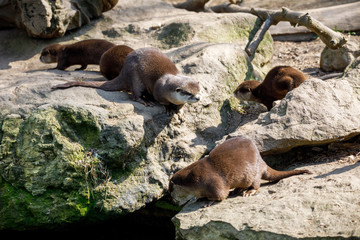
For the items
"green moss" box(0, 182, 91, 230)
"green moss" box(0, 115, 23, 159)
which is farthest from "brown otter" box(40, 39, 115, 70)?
"green moss" box(0, 182, 91, 230)

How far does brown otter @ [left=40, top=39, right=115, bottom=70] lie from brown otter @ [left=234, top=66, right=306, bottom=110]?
2.13 metres

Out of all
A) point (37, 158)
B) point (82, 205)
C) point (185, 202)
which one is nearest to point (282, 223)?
point (185, 202)

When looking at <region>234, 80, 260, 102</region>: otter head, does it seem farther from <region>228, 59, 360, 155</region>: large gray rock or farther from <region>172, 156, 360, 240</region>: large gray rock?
<region>172, 156, 360, 240</region>: large gray rock

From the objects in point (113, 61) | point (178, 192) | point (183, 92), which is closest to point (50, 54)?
point (113, 61)

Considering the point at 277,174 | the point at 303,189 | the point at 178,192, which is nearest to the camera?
the point at 303,189

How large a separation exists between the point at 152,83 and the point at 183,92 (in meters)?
0.47

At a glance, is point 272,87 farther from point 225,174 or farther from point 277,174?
point 225,174

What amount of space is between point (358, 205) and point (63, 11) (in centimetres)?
550

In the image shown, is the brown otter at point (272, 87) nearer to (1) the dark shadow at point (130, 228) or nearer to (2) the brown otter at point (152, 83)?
(2) the brown otter at point (152, 83)

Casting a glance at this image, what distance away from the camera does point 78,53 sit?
669 cm

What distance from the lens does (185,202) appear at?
4449 millimetres

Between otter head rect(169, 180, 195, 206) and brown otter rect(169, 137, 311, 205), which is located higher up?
brown otter rect(169, 137, 311, 205)

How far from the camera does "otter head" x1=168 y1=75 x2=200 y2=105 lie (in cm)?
480

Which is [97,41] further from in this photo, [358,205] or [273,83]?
[358,205]
